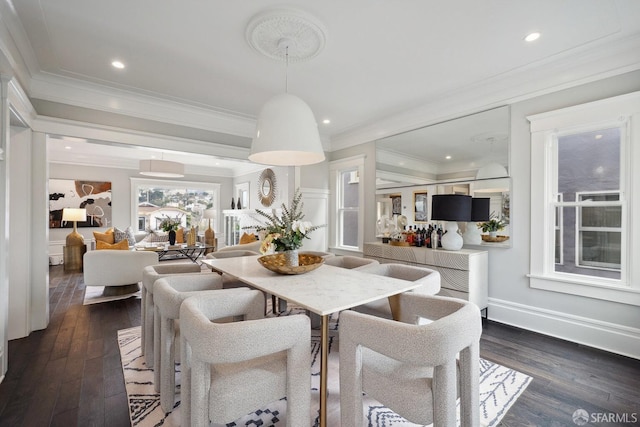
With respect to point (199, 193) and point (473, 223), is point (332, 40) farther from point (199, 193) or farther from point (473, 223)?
point (199, 193)

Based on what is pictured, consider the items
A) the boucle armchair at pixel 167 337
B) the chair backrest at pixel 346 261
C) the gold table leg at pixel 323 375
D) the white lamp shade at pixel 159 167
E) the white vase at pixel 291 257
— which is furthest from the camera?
the white lamp shade at pixel 159 167

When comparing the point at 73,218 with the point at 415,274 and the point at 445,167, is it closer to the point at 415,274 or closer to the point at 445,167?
the point at 415,274

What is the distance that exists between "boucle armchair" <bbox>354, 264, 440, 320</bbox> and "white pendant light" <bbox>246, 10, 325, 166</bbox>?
117 cm

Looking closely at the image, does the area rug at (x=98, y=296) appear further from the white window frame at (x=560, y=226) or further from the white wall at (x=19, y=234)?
the white window frame at (x=560, y=226)

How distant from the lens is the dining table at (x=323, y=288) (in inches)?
57.3

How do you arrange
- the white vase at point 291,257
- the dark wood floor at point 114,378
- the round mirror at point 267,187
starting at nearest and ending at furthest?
1. the dark wood floor at point 114,378
2. the white vase at point 291,257
3. the round mirror at point 267,187

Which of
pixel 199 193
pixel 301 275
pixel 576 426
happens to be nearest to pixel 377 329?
pixel 301 275

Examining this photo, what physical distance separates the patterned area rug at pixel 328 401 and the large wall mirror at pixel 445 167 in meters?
1.51

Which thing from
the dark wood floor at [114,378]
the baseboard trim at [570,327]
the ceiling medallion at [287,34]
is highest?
the ceiling medallion at [287,34]

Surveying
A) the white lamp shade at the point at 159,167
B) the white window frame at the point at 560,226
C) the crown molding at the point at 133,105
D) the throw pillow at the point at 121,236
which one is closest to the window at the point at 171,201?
the throw pillow at the point at 121,236

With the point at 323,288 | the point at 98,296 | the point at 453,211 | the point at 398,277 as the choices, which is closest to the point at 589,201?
the point at 453,211

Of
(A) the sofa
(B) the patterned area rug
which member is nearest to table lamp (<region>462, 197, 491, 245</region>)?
(B) the patterned area rug

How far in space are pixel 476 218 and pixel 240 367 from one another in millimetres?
2988

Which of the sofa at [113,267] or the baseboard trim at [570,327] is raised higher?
the sofa at [113,267]
